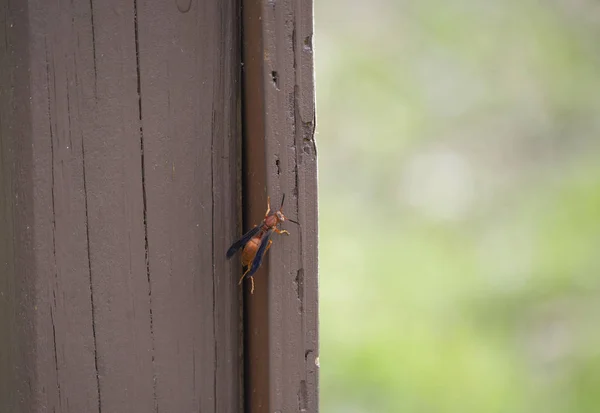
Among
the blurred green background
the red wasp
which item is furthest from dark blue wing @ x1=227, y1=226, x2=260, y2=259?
the blurred green background

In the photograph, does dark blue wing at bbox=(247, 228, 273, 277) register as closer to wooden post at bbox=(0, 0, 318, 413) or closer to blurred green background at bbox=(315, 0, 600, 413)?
wooden post at bbox=(0, 0, 318, 413)

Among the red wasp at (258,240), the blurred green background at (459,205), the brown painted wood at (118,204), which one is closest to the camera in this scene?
the brown painted wood at (118,204)

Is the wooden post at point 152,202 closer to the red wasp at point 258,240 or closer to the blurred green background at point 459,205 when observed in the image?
the red wasp at point 258,240

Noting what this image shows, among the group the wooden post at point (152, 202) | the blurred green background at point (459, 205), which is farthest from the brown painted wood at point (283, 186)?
the blurred green background at point (459, 205)

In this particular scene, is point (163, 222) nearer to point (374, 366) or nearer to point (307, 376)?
point (307, 376)

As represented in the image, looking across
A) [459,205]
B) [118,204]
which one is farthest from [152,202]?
[459,205]

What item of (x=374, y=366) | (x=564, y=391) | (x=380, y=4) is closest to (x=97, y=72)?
(x=374, y=366)

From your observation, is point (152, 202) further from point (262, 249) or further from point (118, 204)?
point (262, 249)
